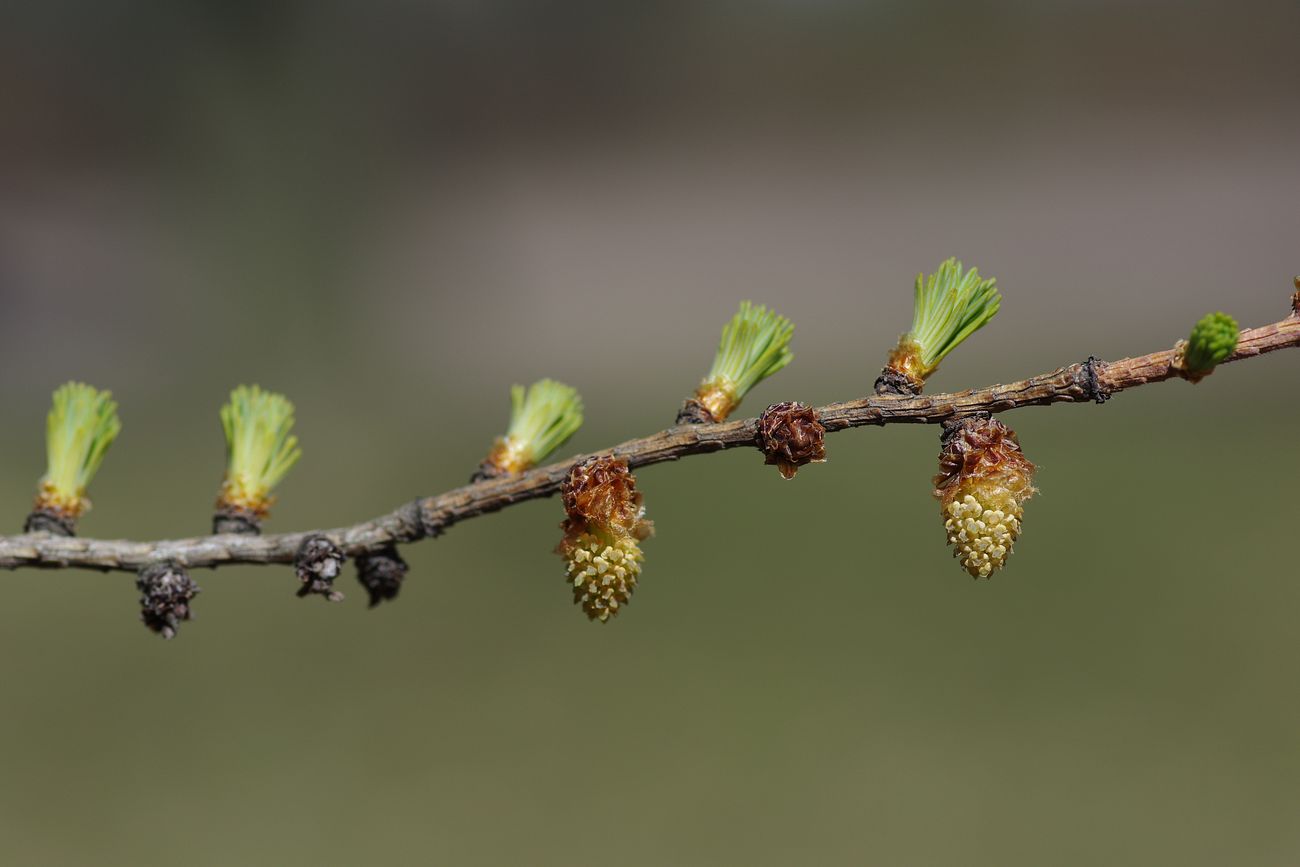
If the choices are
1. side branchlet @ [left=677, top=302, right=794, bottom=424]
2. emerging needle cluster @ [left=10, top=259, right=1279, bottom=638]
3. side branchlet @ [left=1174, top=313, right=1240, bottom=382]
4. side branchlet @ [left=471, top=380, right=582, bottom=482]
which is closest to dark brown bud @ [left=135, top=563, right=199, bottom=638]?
emerging needle cluster @ [left=10, top=259, right=1279, bottom=638]

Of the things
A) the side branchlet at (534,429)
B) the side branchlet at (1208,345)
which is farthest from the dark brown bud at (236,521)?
the side branchlet at (1208,345)

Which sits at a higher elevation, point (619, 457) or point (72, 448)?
point (72, 448)

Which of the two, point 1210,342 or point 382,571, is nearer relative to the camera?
point 1210,342

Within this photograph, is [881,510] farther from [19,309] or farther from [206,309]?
[19,309]

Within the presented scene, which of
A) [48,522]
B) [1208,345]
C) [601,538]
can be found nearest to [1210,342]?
[1208,345]

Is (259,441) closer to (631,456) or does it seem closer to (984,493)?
(631,456)

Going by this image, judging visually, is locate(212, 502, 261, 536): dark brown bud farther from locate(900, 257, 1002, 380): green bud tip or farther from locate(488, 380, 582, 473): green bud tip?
locate(900, 257, 1002, 380): green bud tip
